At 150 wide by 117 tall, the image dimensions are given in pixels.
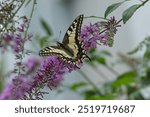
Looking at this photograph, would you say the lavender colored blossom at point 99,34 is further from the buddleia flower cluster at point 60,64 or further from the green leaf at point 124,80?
the green leaf at point 124,80

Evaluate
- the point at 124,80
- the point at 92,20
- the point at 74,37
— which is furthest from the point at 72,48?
the point at 92,20

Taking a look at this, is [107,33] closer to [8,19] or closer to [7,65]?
[8,19]

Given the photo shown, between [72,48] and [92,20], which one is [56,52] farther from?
[92,20]

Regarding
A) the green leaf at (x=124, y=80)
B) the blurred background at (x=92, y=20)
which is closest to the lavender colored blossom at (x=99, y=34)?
the green leaf at (x=124, y=80)

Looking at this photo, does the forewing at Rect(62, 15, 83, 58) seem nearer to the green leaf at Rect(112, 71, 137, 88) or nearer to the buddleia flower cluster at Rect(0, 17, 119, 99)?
the buddleia flower cluster at Rect(0, 17, 119, 99)

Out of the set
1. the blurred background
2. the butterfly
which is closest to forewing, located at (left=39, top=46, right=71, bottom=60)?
the butterfly

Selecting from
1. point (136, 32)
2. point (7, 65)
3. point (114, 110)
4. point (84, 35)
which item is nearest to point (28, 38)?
point (84, 35)
